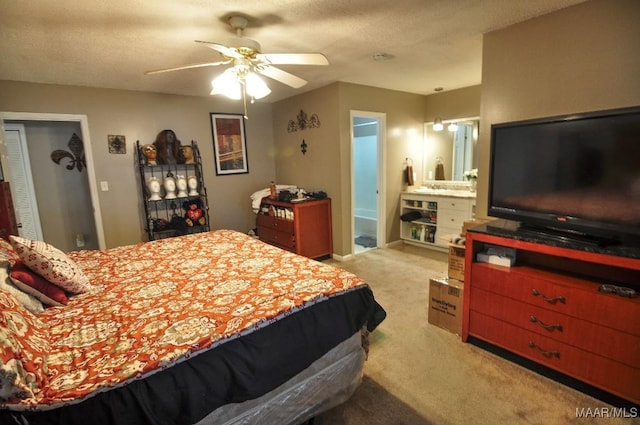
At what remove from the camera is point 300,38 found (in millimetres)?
2494

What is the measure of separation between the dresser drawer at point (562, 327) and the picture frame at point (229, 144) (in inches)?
149

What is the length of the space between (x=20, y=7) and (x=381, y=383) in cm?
321

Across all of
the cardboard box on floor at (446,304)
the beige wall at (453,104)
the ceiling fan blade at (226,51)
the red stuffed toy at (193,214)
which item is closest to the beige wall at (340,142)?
the beige wall at (453,104)

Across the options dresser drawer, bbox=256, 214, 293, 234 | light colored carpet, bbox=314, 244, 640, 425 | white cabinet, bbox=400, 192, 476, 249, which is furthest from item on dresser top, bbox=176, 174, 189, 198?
white cabinet, bbox=400, 192, 476, 249

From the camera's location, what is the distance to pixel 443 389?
187 centimetres

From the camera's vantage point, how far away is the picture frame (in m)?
4.61

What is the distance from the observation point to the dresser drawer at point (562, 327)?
1.62 meters

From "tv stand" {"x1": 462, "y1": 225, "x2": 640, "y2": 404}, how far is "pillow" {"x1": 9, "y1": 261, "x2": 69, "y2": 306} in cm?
257

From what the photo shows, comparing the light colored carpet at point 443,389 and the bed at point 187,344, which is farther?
the light colored carpet at point 443,389

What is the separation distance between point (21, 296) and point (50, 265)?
0.19m

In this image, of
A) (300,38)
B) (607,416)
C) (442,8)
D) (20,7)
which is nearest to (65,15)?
(20,7)

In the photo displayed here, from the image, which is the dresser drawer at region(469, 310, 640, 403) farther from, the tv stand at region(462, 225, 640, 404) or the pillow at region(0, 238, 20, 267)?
the pillow at region(0, 238, 20, 267)

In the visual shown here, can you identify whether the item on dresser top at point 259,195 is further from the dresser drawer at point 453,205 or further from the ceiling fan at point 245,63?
the ceiling fan at point 245,63

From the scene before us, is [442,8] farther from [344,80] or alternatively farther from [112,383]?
[112,383]
